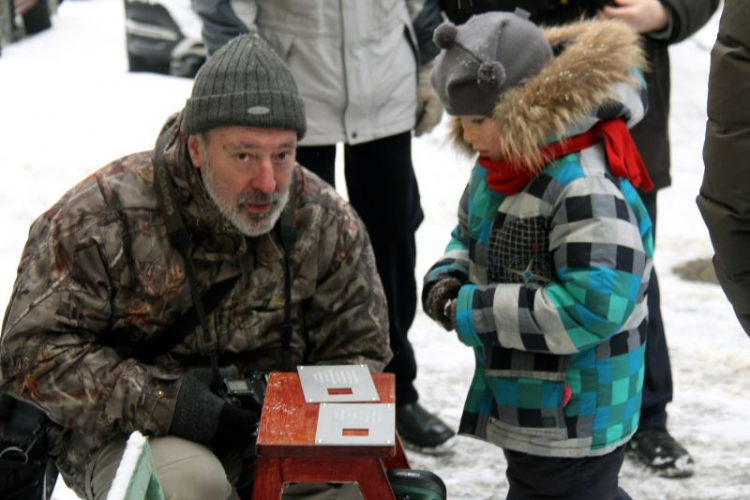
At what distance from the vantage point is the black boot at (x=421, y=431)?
12.4 feet

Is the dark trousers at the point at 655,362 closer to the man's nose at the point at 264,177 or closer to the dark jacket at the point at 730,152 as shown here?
the man's nose at the point at 264,177

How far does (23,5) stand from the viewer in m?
9.31

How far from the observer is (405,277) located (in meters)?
3.89

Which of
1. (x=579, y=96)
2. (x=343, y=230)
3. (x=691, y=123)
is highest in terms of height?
(x=579, y=96)

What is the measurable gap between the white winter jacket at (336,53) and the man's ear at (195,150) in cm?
74

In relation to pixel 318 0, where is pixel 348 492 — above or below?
below

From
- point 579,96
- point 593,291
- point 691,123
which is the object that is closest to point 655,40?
point 579,96

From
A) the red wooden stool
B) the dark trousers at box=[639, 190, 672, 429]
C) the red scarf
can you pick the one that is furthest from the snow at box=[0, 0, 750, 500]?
the red wooden stool

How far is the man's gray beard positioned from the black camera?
14.1 inches

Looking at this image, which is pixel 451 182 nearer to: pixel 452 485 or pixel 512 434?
pixel 452 485

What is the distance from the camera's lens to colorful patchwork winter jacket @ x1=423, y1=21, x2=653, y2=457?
2648mm

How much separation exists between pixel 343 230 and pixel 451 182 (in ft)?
13.8

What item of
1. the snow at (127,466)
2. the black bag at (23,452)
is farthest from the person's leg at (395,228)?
the snow at (127,466)

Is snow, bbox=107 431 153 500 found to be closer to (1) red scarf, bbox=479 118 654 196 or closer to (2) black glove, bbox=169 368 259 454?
(2) black glove, bbox=169 368 259 454
